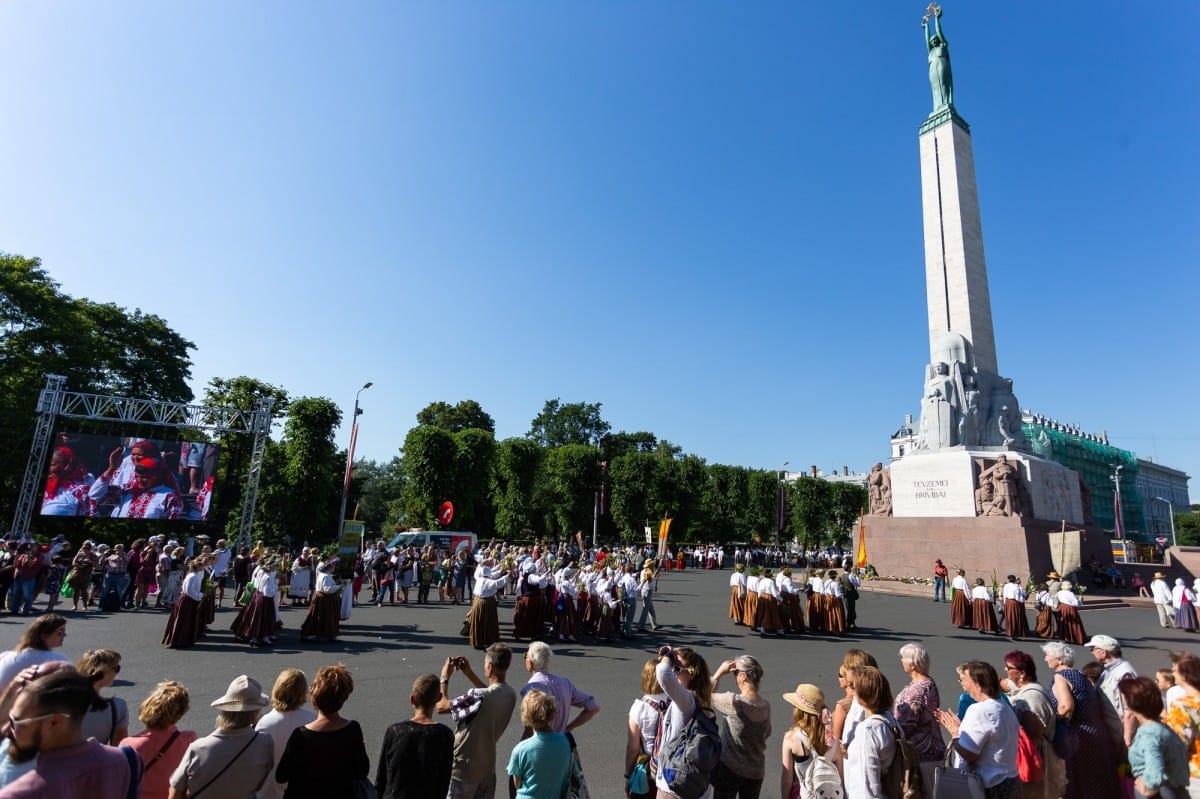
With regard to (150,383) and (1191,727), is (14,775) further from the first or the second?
(150,383)

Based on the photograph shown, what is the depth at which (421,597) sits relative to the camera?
1827 centimetres

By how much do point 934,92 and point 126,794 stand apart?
3619 centimetres

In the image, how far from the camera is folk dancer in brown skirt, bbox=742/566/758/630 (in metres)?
14.4

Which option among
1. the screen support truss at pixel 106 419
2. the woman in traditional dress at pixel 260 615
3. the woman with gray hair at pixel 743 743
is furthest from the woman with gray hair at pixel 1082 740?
the screen support truss at pixel 106 419

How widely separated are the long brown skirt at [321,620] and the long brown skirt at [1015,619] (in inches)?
592

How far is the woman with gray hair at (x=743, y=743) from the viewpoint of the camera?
393cm

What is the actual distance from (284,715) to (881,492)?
87.5 feet

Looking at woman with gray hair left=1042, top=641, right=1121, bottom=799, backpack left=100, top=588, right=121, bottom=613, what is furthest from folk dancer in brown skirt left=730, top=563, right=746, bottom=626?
backpack left=100, top=588, right=121, bottom=613

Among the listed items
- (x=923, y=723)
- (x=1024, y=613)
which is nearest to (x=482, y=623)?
(x=923, y=723)

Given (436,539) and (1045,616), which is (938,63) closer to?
(1045,616)

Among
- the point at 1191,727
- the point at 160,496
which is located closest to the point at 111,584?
the point at 160,496

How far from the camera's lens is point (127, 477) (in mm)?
23344

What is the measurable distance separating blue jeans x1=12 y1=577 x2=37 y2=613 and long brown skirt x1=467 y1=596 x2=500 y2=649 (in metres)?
9.69

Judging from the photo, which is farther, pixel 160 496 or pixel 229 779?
pixel 160 496
